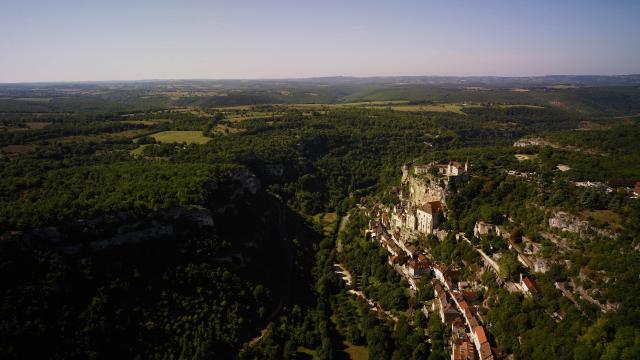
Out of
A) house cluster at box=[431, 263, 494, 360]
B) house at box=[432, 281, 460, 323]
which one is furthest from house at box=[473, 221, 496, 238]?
house at box=[432, 281, 460, 323]

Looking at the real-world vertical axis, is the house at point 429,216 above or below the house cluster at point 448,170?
below

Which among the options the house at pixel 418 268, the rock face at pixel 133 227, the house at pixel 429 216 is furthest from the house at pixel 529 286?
the rock face at pixel 133 227

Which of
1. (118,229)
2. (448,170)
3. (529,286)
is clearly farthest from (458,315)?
(118,229)

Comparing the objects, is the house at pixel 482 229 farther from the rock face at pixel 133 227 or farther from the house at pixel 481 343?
the rock face at pixel 133 227

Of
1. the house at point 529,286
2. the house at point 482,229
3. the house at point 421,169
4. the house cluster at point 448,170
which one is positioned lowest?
the house at point 529,286

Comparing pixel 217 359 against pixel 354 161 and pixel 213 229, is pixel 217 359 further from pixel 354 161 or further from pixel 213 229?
pixel 354 161
